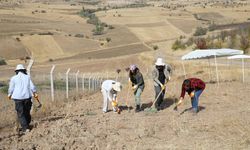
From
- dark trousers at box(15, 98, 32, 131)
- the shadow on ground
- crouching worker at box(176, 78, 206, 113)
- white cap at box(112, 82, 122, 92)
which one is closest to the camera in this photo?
dark trousers at box(15, 98, 32, 131)

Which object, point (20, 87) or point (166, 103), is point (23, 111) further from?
point (166, 103)

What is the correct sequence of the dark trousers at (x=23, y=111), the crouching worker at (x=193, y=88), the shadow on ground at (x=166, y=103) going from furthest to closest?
the shadow on ground at (x=166, y=103), the crouching worker at (x=193, y=88), the dark trousers at (x=23, y=111)

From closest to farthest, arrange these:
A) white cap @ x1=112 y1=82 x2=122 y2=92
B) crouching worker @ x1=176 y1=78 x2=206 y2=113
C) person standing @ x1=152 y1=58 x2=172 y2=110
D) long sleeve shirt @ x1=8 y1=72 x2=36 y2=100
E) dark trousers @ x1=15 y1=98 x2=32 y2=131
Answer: long sleeve shirt @ x1=8 y1=72 x2=36 y2=100, dark trousers @ x1=15 y1=98 x2=32 y2=131, crouching worker @ x1=176 y1=78 x2=206 y2=113, white cap @ x1=112 y1=82 x2=122 y2=92, person standing @ x1=152 y1=58 x2=172 y2=110

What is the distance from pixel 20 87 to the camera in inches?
536

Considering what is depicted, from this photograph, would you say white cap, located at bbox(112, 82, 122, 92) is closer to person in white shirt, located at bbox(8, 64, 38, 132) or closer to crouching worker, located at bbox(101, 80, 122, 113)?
crouching worker, located at bbox(101, 80, 122, 113)

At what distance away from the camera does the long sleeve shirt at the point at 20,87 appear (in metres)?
Result: 13.6

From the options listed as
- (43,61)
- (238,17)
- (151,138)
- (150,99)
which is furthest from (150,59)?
(238,17)

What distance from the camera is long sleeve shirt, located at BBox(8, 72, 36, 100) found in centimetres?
1360

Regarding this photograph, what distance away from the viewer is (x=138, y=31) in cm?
10475

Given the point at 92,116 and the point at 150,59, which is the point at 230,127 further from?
the point at 150,59

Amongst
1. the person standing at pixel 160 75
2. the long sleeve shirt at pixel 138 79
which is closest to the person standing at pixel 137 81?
the long sleeve shirt at pixel 138 79

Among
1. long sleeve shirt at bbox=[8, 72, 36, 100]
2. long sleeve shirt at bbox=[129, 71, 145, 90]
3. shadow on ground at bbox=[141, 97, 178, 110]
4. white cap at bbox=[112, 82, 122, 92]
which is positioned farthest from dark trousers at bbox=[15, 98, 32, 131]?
shadow on ground at bbox=[141, 97, 178, 110]

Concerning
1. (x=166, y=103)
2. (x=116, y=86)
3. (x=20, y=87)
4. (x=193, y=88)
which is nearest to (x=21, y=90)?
(x=20, y=87)

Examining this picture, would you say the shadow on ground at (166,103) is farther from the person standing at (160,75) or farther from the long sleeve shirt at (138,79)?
the long sleeve shirt at (138,79)
